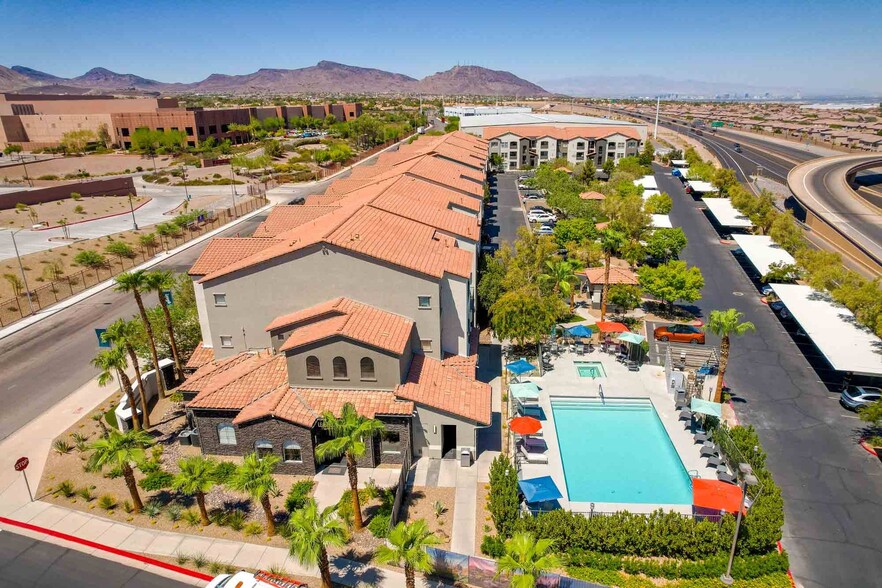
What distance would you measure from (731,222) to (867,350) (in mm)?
38493

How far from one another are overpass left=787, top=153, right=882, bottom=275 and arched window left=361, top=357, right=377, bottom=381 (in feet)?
166

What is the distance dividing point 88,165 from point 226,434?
13806 centimetres

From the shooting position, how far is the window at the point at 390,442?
29.5 meters

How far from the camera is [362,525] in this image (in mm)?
25297

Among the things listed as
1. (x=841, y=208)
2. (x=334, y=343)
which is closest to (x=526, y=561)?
(x=334, y=343)

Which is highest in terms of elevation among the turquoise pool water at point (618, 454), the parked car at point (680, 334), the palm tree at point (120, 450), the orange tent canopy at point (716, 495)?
the palm tree at point (120, 450)

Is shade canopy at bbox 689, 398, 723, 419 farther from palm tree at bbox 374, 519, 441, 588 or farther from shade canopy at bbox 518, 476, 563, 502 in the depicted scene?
palm tree at bbox 374, 519, 441, 588

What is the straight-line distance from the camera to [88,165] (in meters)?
→ 137

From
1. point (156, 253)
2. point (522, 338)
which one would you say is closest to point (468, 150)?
point (156, 253)

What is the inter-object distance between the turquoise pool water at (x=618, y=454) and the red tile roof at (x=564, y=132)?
9844 centimetres

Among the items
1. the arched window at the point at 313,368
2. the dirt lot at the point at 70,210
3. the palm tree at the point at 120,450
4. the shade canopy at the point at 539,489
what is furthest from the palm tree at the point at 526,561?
the dirt lot at the point at 70,210

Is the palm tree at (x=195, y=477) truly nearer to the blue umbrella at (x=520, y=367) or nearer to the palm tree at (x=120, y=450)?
the palm tree at (x=120, y=450)

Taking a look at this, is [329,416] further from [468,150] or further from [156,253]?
[468,150]

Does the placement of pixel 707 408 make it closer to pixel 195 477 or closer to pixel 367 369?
pixel 367 369
